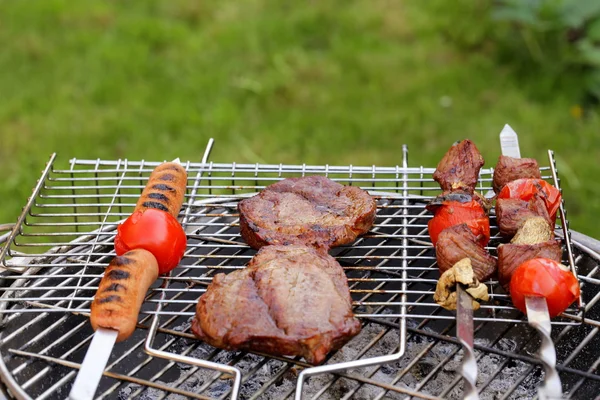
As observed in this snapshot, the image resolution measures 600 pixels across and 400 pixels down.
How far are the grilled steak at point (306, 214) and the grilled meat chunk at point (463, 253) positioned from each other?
0.42m

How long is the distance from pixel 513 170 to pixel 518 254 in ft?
2.26

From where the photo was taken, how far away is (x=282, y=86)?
7.54 m

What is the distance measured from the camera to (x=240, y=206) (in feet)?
11.0

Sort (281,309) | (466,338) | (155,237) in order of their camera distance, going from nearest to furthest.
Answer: (466,338) → (281,309) → (155,237)

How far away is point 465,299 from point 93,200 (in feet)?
14.4

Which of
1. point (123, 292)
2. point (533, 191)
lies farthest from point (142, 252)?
point (533, 191)

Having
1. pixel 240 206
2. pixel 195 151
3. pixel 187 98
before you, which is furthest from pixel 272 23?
pixel 240 206

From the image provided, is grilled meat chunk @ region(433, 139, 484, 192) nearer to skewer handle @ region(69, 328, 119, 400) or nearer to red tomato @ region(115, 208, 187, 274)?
red tomato @ region(115, 208, 187, 274)

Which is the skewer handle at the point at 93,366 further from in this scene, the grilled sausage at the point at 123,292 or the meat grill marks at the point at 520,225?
the meat grill marks at the point at 520,225

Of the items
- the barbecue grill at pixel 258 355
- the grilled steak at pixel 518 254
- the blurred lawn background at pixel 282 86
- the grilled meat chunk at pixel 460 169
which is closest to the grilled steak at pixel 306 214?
the barbecue grill at pixel 258 355

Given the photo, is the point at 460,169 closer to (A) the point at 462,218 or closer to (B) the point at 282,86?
(A) the point at 462,218

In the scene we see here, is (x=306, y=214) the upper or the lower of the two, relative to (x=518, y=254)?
upper

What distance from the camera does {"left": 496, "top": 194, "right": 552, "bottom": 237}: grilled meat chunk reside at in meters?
3.19

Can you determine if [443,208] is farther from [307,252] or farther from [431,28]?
[431,28]
